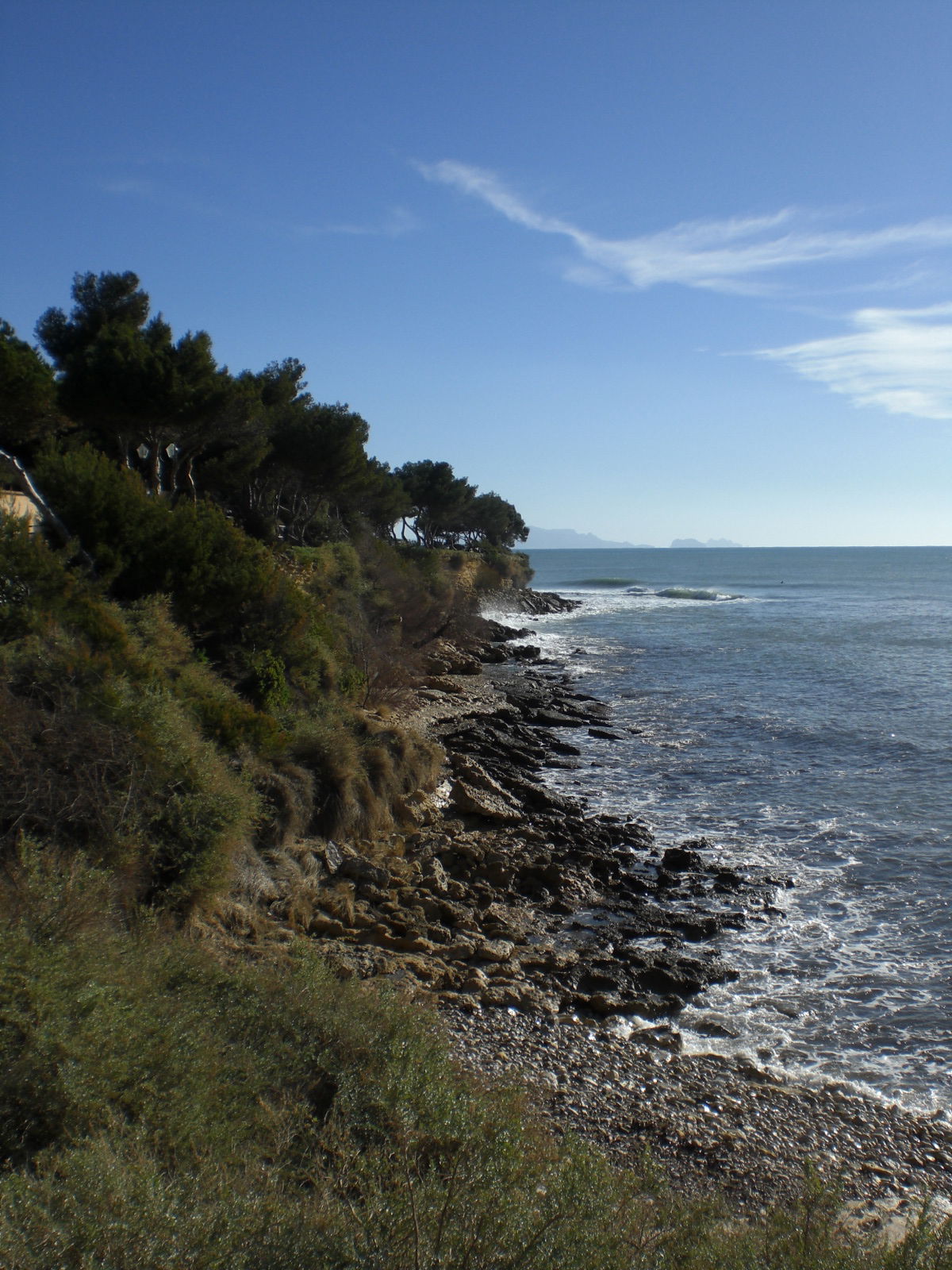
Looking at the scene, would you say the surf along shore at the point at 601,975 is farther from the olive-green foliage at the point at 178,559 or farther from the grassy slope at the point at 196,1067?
the olive-green foliage at the point at 178,559

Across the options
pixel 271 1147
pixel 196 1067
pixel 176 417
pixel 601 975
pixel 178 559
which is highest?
pixel 176 417

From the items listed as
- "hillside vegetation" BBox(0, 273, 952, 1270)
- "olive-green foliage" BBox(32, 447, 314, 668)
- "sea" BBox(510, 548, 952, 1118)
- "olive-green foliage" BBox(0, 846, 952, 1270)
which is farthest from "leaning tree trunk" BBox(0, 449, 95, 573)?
"sea" BBox(510, 548, 952, 1118)

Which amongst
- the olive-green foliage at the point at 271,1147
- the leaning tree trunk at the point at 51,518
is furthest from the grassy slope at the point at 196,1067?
the leaning tree trunk at the point at 51,518

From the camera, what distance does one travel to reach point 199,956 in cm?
720

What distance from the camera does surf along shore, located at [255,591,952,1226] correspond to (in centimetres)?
695

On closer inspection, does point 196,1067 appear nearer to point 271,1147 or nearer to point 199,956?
point 271,1147

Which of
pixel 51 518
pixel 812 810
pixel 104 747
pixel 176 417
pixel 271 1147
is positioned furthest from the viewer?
pixel 176 417

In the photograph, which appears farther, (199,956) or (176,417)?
(176,417)

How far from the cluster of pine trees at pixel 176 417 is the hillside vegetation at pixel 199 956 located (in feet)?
0.43

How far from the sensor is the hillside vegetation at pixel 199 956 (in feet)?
13.1

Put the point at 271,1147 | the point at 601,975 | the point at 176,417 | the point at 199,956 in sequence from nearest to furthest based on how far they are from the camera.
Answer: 1. the point at 271,1147
2. the point at 199,956
3. the point at 601,975
4. the point at 176,417

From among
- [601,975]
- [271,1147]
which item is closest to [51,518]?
[601,975]

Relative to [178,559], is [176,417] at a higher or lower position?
higher

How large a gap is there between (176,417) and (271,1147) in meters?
19.3
